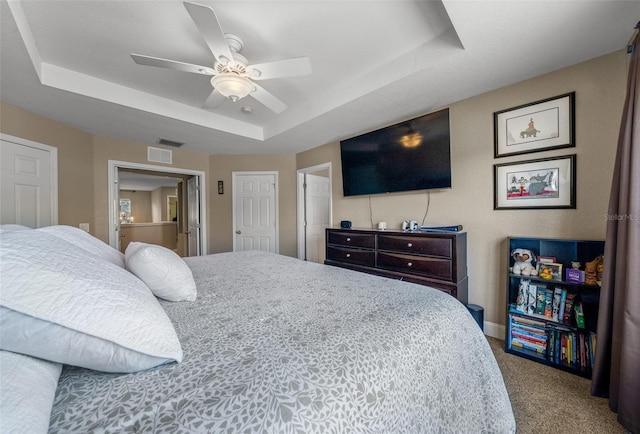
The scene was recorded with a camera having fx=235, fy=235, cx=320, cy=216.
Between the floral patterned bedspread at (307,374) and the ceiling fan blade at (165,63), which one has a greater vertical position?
the ceiling fan blade at (165,63)

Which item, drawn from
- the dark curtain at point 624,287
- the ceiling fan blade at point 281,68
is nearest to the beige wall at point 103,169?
the ceiling fan blade at point 281,68

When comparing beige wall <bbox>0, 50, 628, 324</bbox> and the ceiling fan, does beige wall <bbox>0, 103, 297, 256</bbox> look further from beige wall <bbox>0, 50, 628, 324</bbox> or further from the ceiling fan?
the ceiling fan

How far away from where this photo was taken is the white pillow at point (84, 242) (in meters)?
1.15

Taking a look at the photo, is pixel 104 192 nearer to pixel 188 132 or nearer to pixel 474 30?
pixel 188 132

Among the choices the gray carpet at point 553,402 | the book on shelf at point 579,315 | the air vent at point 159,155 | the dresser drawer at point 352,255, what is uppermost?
the air vent at point 159,155

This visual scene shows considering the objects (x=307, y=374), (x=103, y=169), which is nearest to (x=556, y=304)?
(x=307, y=374)

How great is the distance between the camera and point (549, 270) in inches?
74.5

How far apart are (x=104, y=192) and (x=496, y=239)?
4.95 meters

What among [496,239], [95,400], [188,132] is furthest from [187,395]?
[188,132]

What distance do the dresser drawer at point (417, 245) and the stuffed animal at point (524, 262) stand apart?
54 cm

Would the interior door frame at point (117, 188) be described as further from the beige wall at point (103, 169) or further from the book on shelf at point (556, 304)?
the book on shelf at point (556, 304)

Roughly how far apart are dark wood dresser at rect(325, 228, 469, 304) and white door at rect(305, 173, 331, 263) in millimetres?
1496

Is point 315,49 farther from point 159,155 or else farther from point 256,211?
point 159,155

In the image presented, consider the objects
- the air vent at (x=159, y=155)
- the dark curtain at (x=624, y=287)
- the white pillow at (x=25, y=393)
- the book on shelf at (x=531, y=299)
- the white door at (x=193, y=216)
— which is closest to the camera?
the white pillow at (x=25, y=393)
